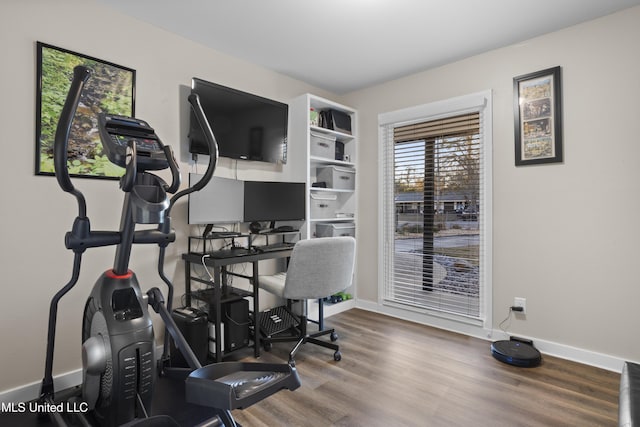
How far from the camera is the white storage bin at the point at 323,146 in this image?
3485mm

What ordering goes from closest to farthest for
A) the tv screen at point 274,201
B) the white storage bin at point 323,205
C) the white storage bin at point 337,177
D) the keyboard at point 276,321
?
the keyboard at point 276,321
the tv screen at point 274,201
the white storage bin at point 323,205
the white storage bin at point 337,177

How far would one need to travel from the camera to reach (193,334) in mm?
2393

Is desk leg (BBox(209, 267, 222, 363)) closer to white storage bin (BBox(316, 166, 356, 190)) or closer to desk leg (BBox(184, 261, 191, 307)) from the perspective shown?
desk leg (BBox(184, 261, 191, 307))

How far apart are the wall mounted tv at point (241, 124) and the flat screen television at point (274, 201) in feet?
0.95

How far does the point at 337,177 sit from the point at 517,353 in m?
2.20

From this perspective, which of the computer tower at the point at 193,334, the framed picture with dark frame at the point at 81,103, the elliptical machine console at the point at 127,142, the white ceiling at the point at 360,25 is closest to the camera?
the elliptical machine console at the point at 127,142

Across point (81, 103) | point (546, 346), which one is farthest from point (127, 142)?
point (546, 346)

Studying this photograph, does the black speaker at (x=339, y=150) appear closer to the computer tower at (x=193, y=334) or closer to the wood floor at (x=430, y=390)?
the wood floor at (x=430, y=390)

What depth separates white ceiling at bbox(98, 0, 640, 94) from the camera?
2289mm

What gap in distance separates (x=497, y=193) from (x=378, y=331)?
159 centimetres

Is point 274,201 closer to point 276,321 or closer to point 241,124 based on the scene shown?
point 241,124

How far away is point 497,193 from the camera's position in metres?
2.97

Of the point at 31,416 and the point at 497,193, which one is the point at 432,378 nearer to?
the point at 497,193

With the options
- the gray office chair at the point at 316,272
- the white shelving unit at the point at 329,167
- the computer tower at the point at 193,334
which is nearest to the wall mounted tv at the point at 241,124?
the white shelving unit at the point at 329,167
